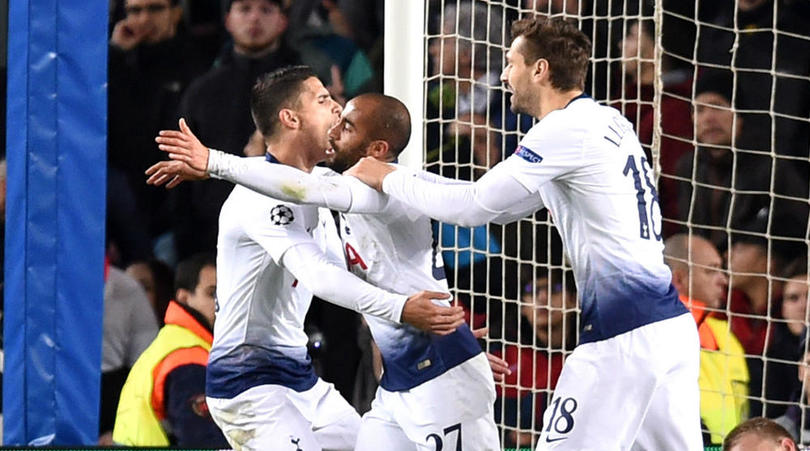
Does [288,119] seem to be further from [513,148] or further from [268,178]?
[513,148]

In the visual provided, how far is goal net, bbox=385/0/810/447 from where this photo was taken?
5219 mm

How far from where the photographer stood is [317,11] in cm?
552

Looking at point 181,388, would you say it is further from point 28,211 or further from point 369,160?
point 369,160

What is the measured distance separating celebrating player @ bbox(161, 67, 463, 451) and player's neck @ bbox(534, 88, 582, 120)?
57cm

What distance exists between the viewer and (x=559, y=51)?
346 cm

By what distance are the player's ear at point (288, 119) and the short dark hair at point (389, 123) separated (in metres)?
0.32

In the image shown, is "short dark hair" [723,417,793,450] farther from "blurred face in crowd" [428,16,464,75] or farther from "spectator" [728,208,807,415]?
"spectator" [728,208,807,415]

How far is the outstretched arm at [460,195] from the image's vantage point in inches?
131

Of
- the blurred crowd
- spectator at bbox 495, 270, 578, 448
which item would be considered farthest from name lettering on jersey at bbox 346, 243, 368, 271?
spectator at bbox 495, 270, 578, 448

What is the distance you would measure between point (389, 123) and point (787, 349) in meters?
2.59

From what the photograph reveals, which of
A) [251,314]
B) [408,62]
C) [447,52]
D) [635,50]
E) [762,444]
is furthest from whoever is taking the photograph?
[635,50]

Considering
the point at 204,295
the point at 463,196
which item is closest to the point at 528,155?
the point at 463,196

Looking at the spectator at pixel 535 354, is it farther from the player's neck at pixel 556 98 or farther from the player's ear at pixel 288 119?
the player's neck at pixel 556 98

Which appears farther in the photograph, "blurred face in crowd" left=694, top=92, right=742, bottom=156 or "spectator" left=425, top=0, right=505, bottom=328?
"blurred face in crowd" left=694, top=92, right=742, bottom=156
